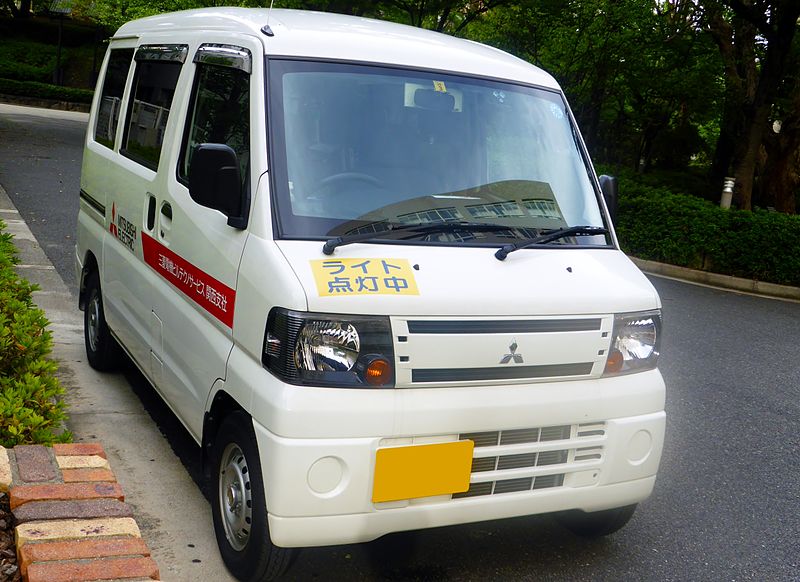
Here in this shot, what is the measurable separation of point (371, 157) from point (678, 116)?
2354cm

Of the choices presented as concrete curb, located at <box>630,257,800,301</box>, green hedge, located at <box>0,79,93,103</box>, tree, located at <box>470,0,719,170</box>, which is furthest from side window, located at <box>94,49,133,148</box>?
green hedge, located at <box>0,79,93,103</box>

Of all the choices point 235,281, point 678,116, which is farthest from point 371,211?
point 678,116

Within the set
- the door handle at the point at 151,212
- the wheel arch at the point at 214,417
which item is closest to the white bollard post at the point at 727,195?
the door handle at the point at 151,212

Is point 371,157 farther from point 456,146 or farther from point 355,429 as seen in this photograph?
point 355,429

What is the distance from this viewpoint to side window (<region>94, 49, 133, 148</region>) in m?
5.77

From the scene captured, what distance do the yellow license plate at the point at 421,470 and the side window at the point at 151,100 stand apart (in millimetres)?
2274

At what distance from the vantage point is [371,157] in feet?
12.6

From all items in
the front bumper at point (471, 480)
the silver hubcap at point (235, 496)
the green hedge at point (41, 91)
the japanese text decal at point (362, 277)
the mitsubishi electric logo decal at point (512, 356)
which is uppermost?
the japanese text decal at point (362, 277)

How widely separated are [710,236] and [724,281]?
756 mm

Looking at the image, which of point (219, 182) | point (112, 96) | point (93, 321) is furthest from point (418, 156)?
point (93, 321)

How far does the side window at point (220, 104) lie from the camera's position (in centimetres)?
389

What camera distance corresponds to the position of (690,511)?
482 centimetres

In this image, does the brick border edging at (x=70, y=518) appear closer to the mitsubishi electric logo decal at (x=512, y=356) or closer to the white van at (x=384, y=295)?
the white van at (x=384, y=295)

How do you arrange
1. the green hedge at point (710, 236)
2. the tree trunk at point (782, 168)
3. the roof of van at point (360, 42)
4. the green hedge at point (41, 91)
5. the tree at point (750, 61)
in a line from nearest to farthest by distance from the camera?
the roof of van at point (360, 42) < the green hedge at point (710, 236) < the tree at point (750, 61) < the tree trunk at point (782, 168) < the green hedge at point (41, 91)
